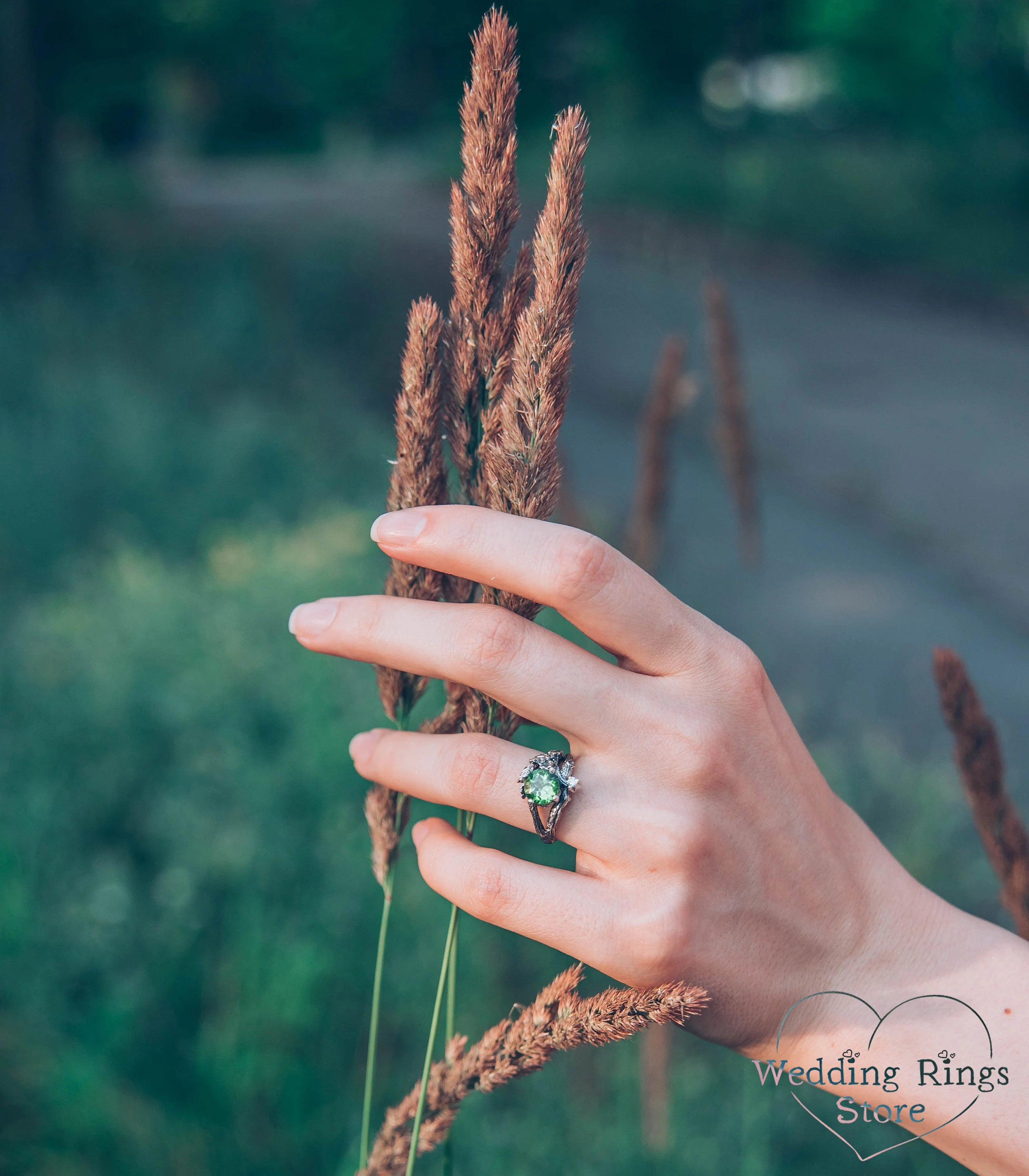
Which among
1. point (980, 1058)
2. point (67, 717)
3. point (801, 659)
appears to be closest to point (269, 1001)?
point (67, 717)

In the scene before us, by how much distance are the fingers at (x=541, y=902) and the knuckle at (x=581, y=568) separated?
0.29 metres

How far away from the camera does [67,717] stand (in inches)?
→ 111

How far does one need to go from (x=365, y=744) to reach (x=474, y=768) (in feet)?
0.63

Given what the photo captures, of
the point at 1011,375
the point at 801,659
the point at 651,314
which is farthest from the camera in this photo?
the point at 651,314

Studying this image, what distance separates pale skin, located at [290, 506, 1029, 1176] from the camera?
88 centimetres

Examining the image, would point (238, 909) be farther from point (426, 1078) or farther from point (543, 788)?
point (543, 788)

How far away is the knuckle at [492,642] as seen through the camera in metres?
0.87

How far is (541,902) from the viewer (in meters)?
0.92

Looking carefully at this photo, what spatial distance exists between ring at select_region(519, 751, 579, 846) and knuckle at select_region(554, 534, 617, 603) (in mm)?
173

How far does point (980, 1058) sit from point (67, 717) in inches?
105

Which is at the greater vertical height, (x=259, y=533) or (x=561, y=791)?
(x=561, y=791)

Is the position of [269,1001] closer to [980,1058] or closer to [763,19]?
[980,1058]

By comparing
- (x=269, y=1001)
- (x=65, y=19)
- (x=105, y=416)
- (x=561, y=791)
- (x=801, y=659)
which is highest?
(x=65, y=19)

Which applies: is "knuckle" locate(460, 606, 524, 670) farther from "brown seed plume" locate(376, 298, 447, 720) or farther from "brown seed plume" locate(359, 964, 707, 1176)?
"brown seed plume" locate(359, 964, 707, 1176)
